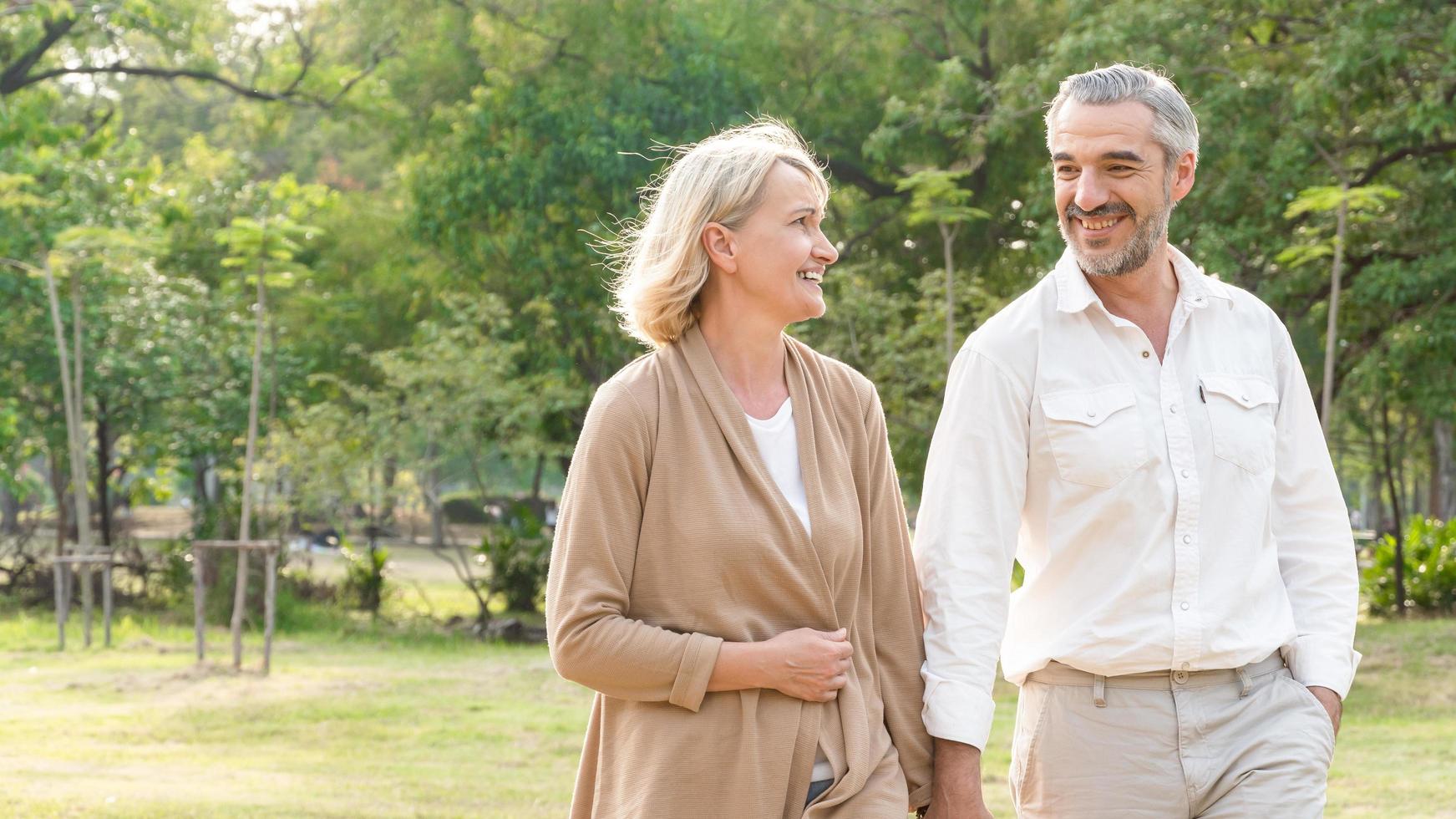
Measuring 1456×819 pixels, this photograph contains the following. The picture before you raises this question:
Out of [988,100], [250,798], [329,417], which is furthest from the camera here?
[329,417]

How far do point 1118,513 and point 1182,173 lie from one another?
724 millimetres

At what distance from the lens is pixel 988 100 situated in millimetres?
16297

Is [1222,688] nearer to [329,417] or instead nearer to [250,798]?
[250,798]

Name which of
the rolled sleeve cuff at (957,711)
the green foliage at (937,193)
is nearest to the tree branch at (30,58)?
the green foliage at (937,193)

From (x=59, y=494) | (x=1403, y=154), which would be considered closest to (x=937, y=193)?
(x=1403, y=154)

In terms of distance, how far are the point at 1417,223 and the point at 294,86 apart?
1308 cm

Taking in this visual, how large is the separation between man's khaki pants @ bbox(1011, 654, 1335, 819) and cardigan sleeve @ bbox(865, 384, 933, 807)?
0.23m

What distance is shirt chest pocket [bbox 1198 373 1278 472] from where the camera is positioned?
9.80 feet

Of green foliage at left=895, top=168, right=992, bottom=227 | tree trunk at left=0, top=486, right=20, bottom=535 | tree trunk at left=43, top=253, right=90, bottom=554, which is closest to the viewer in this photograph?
green foliage at left=895, top=168, right=992, bottom=227

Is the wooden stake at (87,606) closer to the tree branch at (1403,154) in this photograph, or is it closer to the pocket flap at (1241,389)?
the tree branch at (1403,154)

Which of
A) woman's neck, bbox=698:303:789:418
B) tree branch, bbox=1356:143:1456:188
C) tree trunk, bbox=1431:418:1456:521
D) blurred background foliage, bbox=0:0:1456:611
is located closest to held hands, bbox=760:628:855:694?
woman's neck, bbox=698:303:789:418

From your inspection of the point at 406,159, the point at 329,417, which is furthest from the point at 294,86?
the point at 329,417

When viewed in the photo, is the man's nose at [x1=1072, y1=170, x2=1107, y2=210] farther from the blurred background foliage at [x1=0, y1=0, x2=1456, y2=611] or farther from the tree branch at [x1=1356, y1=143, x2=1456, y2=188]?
the tree branch at [x1=1356, y1=143, x2=1456, y2=188]

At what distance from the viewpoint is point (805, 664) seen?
104 inches
